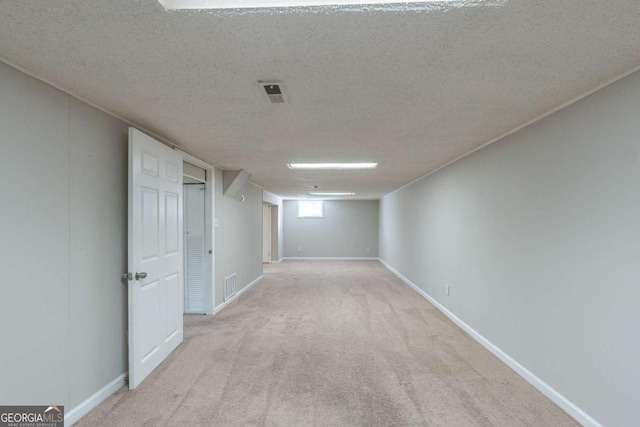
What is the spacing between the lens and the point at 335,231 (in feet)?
36.6

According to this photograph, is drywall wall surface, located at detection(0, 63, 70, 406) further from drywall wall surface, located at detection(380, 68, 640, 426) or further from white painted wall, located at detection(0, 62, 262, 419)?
drywall wall surface, located at detection(380, 68, 640, 426)

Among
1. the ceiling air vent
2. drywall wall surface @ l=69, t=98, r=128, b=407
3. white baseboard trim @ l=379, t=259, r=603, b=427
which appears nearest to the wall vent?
drywall wall surface @ l=69, t=98, r=128, b=407

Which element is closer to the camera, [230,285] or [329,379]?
[329,379]

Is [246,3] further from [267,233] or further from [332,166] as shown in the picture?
[267,233]

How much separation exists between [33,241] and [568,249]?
333cm

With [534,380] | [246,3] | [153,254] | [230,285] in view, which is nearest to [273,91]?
[246,3]

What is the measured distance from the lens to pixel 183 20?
1320mm

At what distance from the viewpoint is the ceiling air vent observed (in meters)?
1.92

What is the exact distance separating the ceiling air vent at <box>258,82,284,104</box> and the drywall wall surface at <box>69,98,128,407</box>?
1.27 metres

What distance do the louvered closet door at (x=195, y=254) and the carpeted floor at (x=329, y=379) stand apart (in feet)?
1.27

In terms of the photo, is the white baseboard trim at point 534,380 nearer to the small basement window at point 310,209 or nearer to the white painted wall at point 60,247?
the white painted wall at point 60,247

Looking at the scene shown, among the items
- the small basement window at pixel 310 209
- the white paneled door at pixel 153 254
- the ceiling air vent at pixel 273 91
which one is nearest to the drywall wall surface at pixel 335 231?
the small basement window at pixel 310 209

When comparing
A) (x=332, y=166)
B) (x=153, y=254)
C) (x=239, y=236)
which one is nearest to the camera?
(x=153, y=254)

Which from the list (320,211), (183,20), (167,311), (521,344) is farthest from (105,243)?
(320,211)
